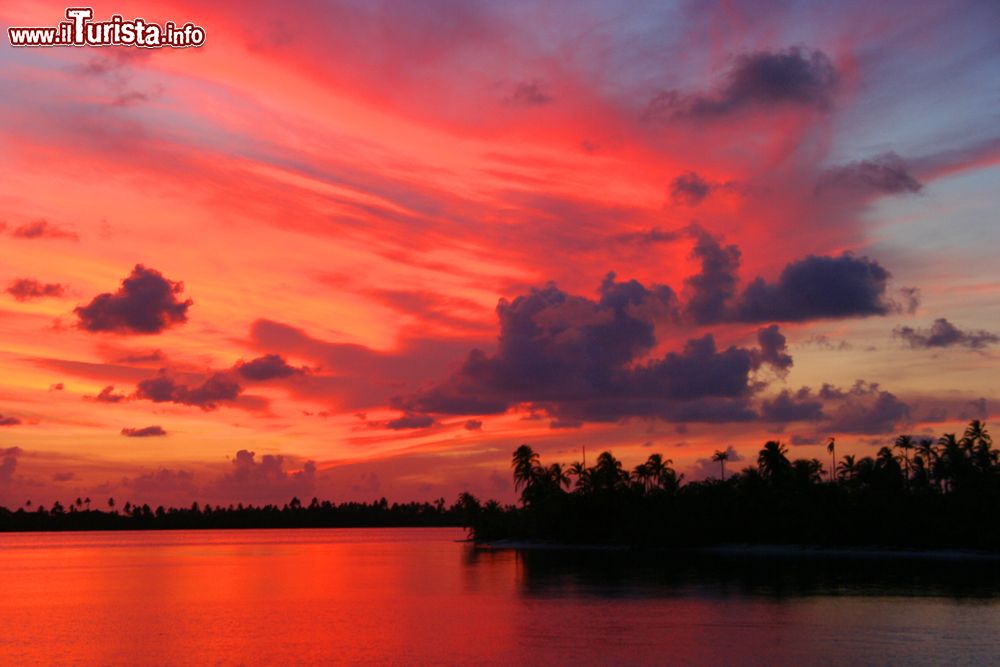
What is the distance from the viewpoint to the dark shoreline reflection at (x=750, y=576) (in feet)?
290

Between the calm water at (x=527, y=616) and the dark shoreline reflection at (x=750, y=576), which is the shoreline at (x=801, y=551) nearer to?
the dark shoreline reflection at (x=750, y=576)

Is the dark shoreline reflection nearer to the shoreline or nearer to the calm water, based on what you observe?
the calm water

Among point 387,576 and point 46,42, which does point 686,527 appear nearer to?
point 387,576

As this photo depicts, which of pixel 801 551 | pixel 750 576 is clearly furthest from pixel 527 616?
pixel 801 551

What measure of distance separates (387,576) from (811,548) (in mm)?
64319

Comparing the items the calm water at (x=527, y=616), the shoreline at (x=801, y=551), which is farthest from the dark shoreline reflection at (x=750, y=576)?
the shoreline at (x=801, y=551)

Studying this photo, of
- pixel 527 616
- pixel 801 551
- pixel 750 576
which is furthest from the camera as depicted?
pixel 801 551

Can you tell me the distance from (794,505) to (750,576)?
49511mm

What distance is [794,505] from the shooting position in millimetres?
154000

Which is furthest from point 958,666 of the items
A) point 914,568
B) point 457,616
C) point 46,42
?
point 914,568

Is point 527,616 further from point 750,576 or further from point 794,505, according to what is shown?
point 794,505

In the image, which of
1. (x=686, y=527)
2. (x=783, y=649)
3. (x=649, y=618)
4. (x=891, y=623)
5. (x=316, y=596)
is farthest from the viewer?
(x=686, y=527)

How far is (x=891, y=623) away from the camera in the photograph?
66.2 metres

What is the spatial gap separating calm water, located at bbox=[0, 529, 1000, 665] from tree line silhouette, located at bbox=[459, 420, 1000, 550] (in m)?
14.1
